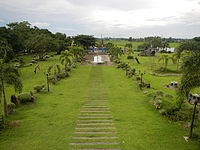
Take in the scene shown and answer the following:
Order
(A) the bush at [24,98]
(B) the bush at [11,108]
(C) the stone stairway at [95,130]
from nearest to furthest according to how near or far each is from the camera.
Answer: (C) the stone stairway at [95,130], (B) the bush at [11,108], (A) the bush at [24,98]

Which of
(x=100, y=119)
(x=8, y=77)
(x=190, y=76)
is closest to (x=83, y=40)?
(x=8, y=77)

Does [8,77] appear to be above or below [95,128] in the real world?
above

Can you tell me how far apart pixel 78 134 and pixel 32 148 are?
2840 mm

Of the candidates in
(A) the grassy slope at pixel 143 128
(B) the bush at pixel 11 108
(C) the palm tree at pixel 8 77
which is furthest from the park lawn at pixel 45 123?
(A) the grassy slope at pixel 143 128

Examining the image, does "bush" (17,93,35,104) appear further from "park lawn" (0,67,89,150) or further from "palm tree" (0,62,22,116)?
"palm tree" (0,62,22,116)

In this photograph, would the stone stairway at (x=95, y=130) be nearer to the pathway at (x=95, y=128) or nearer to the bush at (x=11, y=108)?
the pathway at (x=95, y=128)

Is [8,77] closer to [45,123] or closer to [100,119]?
[45,123]

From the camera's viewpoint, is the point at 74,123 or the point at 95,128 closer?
the point at 95,128

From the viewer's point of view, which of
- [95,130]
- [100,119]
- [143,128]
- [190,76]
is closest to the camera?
[95,130]

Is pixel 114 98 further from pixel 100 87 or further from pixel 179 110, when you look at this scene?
pixel 179 110

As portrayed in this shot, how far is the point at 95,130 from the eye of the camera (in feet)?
36.2

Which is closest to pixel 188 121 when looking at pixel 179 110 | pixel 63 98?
pixel 179 110

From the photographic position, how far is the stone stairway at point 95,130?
9289 millimetres

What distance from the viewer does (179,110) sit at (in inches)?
523
